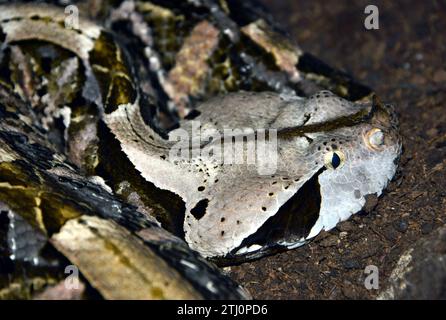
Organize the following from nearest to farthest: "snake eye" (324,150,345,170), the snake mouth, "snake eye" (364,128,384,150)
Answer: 1. the snake mouth
2. "snake eye" (324,150,345,170)
3. "snake eye" (364,128,384,150)

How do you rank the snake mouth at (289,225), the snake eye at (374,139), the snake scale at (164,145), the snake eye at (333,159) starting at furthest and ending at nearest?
the snake eye at (374,139) → the snake eye at (333,159) → the snake mouth at (289,225) → the snake scale at (164,145)

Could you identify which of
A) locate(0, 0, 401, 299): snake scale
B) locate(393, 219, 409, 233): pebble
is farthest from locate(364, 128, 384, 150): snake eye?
locate(393, 219, 409, 233): pebble

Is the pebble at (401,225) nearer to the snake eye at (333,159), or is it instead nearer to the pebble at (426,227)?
the pebble at (426,227)

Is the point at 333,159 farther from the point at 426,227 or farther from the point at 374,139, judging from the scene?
the point at 426,227

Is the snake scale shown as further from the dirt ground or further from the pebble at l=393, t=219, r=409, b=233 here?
the pebble at l=393, t=219, r=409, b=233

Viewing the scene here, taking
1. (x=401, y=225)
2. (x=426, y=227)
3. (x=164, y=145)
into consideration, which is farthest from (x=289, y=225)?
(x=164, y=145)

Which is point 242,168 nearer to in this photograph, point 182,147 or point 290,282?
point 182,147

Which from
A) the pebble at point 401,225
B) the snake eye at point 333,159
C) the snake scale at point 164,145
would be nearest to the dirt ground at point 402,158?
the pebble at point 401,225
